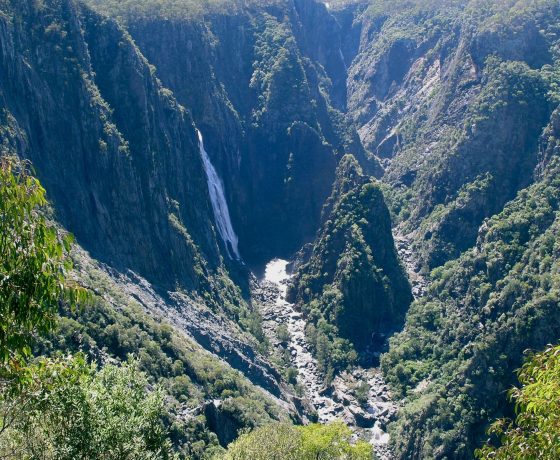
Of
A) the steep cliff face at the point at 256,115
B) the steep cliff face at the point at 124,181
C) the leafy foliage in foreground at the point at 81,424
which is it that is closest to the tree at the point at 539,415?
the leafy foliage in foreground at the point at 81,424

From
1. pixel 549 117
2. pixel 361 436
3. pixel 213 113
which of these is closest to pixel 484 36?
pixel 549 117

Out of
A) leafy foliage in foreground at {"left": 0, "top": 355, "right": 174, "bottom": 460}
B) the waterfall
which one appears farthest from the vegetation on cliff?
leafy foliage in foreground at {"left": 0, "top": 355, "right": 174, "bottom": 460}

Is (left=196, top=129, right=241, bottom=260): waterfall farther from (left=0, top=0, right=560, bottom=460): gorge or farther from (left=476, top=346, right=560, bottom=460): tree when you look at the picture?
(left=476, top=346, right=560, bottom=460): tree

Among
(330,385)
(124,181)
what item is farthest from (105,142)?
(330,385)

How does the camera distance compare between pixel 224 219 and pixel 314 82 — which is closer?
pixel 224 219

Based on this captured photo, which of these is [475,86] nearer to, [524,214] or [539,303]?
[524,214]

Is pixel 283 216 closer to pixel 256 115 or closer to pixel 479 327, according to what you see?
pixel 256 115

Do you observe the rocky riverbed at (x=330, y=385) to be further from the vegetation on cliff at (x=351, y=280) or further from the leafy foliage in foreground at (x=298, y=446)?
the leafy foliage in foreground at (x=298, y=446)

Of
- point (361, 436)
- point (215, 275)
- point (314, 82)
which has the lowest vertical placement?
point (361, 436)
